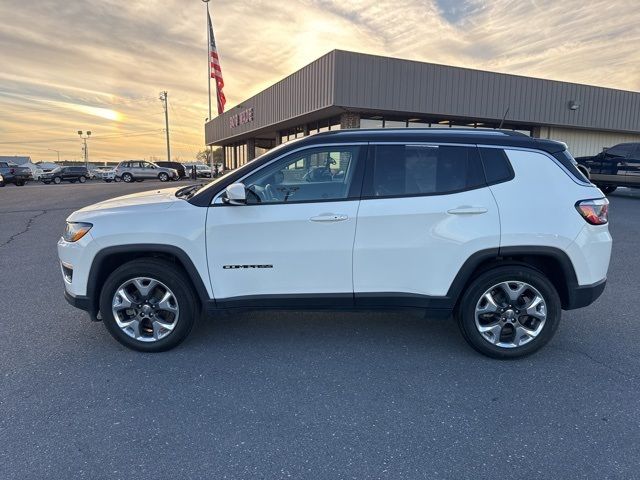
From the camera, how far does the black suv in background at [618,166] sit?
1488 cm

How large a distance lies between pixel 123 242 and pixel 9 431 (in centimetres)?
146

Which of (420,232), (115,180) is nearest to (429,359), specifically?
(420,232)

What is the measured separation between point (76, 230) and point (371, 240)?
2515mm

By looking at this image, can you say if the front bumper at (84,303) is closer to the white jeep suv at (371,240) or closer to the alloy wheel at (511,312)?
the white jeep suv at (371,240)

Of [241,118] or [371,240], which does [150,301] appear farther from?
[241,118]

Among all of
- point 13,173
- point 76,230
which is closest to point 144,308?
point 76,230

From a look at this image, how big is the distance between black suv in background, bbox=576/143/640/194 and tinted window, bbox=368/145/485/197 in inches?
615

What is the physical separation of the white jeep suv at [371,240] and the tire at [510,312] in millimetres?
11

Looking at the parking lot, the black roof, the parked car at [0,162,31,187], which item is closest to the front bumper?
the parking lot

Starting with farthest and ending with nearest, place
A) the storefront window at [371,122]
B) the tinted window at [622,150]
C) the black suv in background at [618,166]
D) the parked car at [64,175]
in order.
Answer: the parked car at [64,175], the storefront window at [371,122], the tinted window at [622,150], the black suv in background at [618,166]

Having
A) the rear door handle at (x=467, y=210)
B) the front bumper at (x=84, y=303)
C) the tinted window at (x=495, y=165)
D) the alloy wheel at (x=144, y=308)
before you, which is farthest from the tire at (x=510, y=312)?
the front bumper at (x=84, y=303)

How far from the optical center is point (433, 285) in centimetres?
335

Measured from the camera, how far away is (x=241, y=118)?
91.2 feet

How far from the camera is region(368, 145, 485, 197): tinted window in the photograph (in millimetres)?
3322
